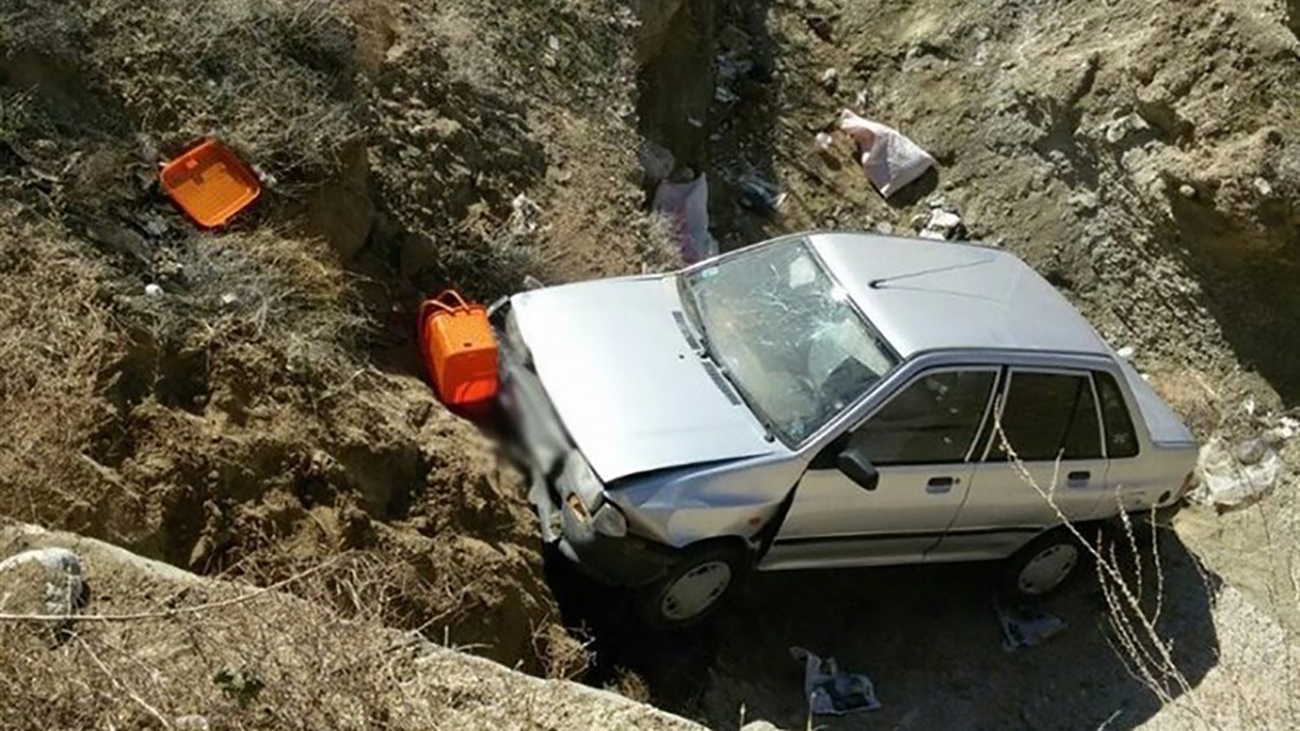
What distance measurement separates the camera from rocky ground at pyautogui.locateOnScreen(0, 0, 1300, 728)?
19.4 feet

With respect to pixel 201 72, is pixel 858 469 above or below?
below

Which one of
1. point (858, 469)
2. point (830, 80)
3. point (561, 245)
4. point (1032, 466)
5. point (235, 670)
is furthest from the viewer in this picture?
point (830, 80)

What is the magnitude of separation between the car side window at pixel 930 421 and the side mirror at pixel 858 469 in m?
0.14

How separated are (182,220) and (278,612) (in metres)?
2.62

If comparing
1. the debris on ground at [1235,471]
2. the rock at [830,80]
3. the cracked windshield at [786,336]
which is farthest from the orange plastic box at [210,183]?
the debris on ground at [1235,471]

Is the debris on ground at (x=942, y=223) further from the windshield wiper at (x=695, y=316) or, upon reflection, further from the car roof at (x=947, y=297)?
the windshield wiper at (x=695, y=316)

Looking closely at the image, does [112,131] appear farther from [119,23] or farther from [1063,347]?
[1063,347]

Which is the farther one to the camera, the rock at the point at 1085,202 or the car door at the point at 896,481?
the rock at the point at 1085,202

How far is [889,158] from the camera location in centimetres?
1084

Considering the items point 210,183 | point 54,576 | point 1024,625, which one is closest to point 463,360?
point 210,183

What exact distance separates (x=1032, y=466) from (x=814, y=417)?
132cm

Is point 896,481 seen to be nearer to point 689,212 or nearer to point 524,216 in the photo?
point 524,216

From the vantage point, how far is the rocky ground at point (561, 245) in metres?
5.92

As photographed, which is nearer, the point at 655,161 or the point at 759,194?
the point at 655,161
